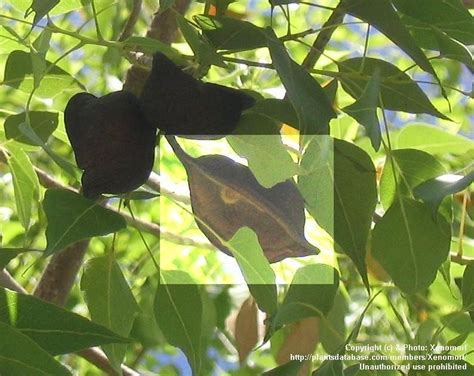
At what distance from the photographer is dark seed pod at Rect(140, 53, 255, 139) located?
0.70m

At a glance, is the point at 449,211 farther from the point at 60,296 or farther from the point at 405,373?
the point at 60,296

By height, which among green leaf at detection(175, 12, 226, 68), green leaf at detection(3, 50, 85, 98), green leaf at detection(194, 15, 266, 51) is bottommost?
green leaf at detection(175, 12, 226, 68)

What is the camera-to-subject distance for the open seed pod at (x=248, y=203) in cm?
76

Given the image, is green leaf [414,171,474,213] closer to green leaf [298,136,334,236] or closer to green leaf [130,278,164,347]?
green leaf [298,136,334,236]

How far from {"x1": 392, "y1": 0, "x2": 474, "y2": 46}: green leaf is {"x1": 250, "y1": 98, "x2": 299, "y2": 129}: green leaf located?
3.9 inches

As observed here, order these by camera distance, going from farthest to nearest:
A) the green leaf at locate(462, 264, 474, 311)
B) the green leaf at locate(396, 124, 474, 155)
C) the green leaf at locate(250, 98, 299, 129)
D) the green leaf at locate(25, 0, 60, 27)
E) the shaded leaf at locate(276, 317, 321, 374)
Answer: the shaded leaf at locate(276, 317, 321, 374)
the green leaf at locate(396, 124, 474, 155)
the green leaf at locate(462, 264, 474, 311)
the green leaf at locate(250, 98, 299, 129)
the green leaf at locate(25, 0, 60, 27)

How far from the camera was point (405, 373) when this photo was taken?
87cm

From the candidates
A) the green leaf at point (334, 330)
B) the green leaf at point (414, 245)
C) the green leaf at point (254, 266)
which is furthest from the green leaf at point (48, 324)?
the green leaf at point (334, 330)

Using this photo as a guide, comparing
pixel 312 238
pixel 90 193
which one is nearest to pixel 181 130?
pixel 90 193

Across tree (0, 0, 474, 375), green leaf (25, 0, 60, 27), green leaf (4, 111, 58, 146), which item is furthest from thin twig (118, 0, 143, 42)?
green leaf (25, 0, 60, 27)

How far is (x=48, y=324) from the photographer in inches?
26.6

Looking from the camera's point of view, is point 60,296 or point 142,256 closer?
point 60,296

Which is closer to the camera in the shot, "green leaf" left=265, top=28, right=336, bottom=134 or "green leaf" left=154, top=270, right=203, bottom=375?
"green leaf" left=265, top=28, right=336, bottom=134

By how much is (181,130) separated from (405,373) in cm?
29
